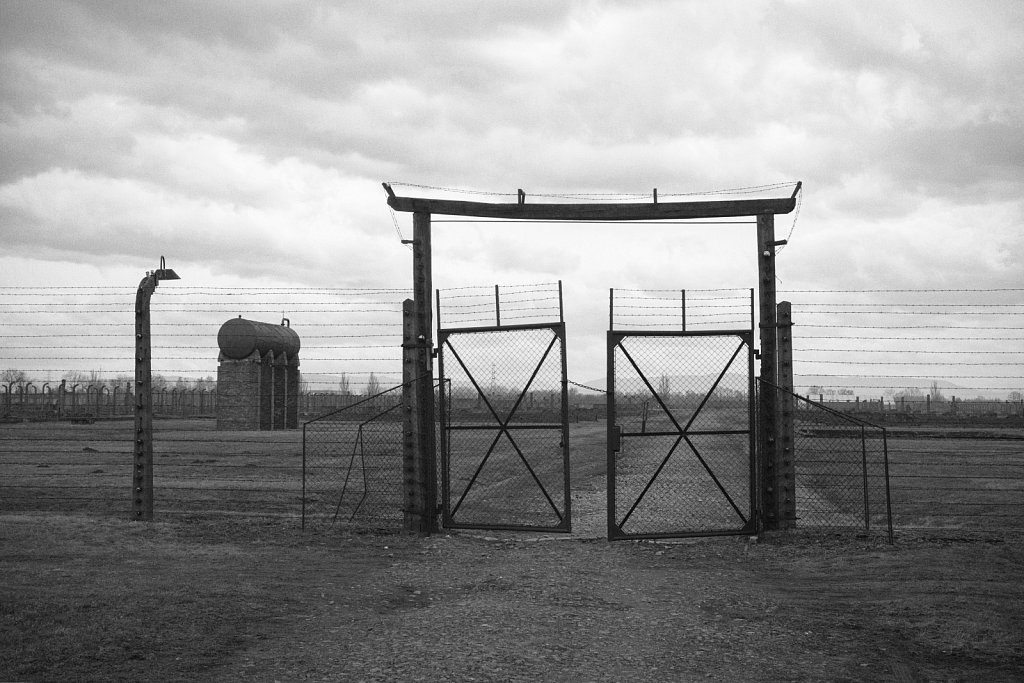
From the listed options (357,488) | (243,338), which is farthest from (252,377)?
(357,488)

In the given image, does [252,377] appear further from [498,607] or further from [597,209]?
[498,607]

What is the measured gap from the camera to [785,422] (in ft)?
36.8

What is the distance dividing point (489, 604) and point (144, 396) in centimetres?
661

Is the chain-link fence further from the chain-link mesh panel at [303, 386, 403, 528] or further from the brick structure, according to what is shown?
the brick structure

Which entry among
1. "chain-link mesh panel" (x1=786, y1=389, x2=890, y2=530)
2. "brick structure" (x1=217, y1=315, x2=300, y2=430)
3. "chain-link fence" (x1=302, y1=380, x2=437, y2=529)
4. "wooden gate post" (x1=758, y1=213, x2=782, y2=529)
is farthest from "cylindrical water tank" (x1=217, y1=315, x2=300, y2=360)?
"wooden gate post" (x1=758, y1=213, x2=782, y2=529)

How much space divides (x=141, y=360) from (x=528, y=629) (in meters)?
7.55

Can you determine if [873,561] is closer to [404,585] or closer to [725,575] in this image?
[725,575]

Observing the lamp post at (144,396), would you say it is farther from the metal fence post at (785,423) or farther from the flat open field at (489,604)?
the metal fence post at (785,423)

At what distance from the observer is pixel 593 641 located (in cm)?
632

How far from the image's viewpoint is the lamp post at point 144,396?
11.7 m

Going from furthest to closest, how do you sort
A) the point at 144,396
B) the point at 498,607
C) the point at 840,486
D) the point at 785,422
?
the point at 840,486 → the point at 144,396 → the point at 785,422 → the point at 498,607

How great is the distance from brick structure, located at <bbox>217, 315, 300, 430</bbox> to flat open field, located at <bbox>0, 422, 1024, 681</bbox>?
27892mm

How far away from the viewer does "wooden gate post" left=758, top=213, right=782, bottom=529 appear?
A: 36.7 feet

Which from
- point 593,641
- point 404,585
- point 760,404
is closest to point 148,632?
point 404,585
